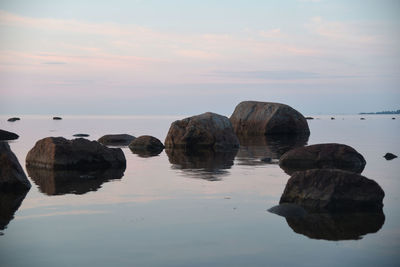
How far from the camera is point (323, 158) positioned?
18.4m

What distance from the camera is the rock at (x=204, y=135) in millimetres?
27844

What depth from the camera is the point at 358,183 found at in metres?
10.9

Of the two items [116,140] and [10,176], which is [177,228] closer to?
[10,176]

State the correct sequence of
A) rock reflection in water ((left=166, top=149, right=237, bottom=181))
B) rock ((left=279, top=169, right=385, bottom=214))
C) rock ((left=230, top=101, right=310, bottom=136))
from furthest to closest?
rock ((left=230, top=101, right=310, bottom=136)) → rock reflection in water ((left=166, top=149, right=237, bottom=181)) → rock ((left=279, top=169, right=385, bottom=214))

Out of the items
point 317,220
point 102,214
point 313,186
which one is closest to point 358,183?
point 313,186

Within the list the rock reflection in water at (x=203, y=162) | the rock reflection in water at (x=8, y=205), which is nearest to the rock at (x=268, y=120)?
the rock reflection in water at (x=203, y=162)

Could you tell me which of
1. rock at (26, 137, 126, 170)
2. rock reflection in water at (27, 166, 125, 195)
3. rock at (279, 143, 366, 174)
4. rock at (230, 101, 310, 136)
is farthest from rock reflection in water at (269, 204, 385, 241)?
rock at (230, 101, 310, 136)

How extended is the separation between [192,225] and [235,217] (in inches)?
40.8

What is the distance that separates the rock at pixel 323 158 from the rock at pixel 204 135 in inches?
355

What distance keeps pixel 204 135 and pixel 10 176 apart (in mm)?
16181

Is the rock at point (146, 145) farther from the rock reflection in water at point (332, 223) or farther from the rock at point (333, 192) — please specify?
the rock reflection in water at point (332, 223)

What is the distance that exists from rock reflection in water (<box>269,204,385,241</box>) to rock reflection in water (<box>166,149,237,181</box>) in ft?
17.2

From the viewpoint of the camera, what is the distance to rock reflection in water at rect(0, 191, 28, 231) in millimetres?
9252

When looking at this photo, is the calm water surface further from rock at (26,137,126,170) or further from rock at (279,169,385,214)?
rock at (26,137,126,170)
